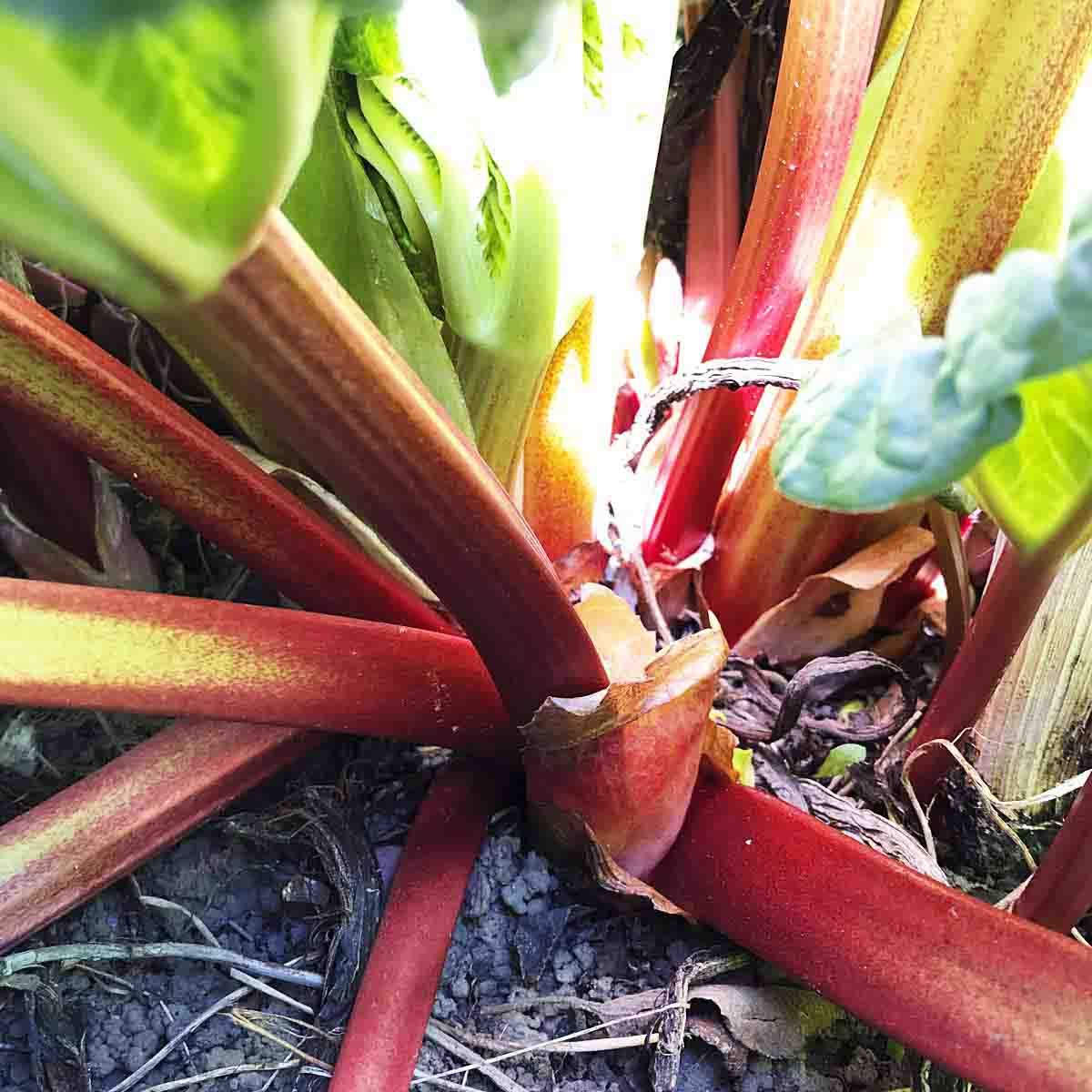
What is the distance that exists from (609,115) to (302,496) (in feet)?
1.26

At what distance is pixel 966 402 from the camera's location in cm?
36

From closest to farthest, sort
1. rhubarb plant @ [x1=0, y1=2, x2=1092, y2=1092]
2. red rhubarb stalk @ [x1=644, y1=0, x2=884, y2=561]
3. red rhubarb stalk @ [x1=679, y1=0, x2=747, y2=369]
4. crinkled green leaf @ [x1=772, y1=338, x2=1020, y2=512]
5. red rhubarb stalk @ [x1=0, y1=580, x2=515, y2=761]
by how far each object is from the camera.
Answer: crinkled green leaf @ [x1=772, y1=338, x2=1020, y2=512], rhubarb plant @ [x1=0, y1=2, x2=1092, y2=1092], red rhubarb stalk @ [x1=0, y1=580, x2=515, y2=761], red rhubarb stalk @ [x1=644, y1=0, x2=884, y2=561], red rhubarb stalk @ [x1=679, y1=0, x2=747, y2=369]

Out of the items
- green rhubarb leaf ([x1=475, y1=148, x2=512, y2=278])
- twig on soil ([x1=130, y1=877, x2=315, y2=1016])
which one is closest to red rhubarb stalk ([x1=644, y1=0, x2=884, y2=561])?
green rhubarb leaf ([x1=475, y1=148, x2=512, y2=278])

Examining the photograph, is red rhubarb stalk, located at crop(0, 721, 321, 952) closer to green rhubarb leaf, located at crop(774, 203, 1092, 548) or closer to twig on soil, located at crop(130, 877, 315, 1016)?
twig on soil, located at crop(130, 877, 315, 1016)

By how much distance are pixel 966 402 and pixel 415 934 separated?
1.62 feet

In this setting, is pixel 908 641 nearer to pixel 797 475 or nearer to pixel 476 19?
pixel 797 475

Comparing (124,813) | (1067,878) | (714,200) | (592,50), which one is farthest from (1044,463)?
(714,200)

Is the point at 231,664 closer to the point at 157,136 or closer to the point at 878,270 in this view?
the point at 157,136

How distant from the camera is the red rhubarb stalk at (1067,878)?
1.92 feet

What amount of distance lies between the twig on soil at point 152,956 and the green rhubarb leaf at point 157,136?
19.7 inches

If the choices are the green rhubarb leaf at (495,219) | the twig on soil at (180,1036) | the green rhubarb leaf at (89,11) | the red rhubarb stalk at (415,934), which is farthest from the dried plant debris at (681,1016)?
the green rhubarb leaf at (89,11)

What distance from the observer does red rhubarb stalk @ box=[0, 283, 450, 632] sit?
63 cm

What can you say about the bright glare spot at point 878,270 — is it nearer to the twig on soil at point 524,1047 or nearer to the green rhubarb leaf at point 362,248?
the green rhubarb leaf at point 362,248

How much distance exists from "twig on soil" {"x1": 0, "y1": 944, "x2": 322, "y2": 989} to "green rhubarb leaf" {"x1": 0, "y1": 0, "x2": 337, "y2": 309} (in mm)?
500
